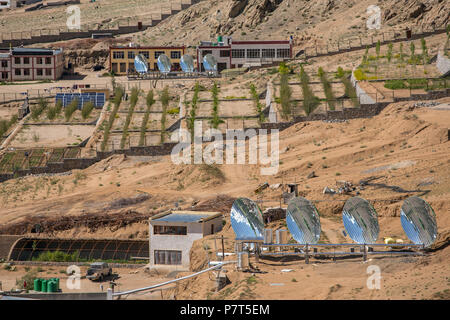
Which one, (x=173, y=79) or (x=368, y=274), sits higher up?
(x=173, y=79)

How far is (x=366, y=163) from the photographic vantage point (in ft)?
192

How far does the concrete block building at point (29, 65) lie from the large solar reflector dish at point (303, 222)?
6511 centimetres

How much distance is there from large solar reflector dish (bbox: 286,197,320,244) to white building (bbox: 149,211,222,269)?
771cm

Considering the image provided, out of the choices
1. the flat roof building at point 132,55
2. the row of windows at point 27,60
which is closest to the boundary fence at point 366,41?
the flat roof building at point 132,55

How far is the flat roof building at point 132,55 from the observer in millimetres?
102188

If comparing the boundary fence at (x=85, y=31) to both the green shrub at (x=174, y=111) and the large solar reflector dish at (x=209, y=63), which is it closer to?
the large solar reflector dish at (x=209, y=63)

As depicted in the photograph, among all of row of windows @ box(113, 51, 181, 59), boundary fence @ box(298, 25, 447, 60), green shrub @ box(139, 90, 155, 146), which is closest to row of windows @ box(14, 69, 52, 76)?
row of windows @ box(113, 51, 181, 59)

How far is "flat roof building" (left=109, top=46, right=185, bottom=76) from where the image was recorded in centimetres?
10219

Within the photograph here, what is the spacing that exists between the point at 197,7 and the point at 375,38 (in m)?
32.7

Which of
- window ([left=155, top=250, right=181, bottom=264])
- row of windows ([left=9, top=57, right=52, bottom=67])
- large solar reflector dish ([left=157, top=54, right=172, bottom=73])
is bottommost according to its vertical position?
window ([left=155, top=250, right=181, bottom=264])

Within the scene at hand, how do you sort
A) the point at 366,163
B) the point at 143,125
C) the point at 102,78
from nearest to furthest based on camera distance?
the point at 366,163
the point at 143,125
the point at 102,78

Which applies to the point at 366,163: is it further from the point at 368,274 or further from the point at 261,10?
the point at 261,10

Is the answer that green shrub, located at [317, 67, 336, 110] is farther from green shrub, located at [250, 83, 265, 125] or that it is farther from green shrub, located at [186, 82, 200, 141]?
green shrub, located at [186, 82, 200, 141]
